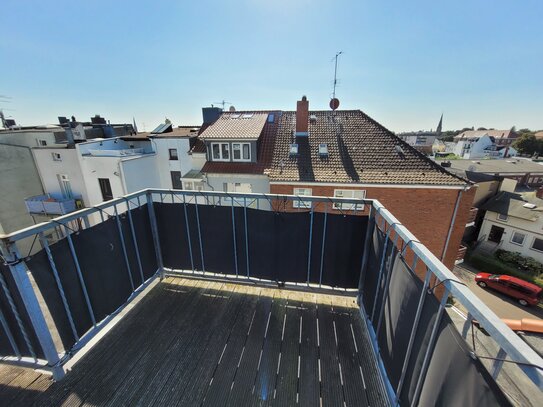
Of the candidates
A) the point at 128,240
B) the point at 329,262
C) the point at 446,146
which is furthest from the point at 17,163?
the point at 446,146

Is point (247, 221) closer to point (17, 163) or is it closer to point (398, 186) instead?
point (398, 186)

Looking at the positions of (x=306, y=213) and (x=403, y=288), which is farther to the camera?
(x=306, y=213)

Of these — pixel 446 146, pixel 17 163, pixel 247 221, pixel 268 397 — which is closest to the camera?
pixel 268 397

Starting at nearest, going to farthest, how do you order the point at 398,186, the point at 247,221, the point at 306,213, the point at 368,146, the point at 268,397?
the point at 268,397, the point at 306,213, the point at 247,221, the point at 398,186, the point at 368,146

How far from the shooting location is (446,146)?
6775 cm

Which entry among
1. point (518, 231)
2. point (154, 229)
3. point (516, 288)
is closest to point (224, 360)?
point (154, 229)

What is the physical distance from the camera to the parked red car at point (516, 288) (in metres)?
15.1

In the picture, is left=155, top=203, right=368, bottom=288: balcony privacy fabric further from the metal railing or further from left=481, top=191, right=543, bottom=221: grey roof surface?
left=481, top=191, right=543, bottom=221: grey roof surface

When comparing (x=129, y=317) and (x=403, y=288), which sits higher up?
(x=403, y=288)

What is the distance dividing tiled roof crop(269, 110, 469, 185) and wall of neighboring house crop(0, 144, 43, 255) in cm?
1800

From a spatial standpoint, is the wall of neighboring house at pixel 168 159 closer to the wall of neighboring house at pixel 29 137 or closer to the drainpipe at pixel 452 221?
the wall of neighboring house at pixel 29 137

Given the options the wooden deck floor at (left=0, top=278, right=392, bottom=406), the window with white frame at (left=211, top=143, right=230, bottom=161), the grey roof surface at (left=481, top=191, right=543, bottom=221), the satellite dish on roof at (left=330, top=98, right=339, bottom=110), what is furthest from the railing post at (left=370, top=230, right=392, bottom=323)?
the grey roof surface at (left=481, top=191, right=543, bottom=221)

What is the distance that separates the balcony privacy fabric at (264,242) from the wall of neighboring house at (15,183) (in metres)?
19.4

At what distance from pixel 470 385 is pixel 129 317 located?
13.3ft
